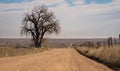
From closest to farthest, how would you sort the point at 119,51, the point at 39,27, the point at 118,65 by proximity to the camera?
1. the point at 118,65
2. the point at 119,51
3. the point at 39,27

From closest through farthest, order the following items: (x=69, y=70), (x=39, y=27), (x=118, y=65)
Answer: (x=69, y=70), (x=118, y=65), (x=39, y=27)

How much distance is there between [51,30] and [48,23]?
6.58ft

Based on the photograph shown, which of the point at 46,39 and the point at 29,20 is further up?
the point at 29,20

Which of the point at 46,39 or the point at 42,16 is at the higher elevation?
the point at 42,16

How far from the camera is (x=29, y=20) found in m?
76.9

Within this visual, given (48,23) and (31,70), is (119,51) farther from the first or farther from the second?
(48,23)

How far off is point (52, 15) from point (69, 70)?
63.4 meters

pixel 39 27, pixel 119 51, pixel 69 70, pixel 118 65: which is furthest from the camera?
pixel 39 27

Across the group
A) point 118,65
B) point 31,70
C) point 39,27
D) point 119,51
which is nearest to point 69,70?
point 31,70

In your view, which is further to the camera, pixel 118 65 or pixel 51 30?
pixel 51 30

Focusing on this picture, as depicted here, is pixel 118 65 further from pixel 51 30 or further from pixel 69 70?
pixel 51 30

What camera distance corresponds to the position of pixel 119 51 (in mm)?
22375

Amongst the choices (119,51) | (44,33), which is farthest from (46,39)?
(119,51)

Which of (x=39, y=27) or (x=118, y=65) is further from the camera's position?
(x=39, y=27)
